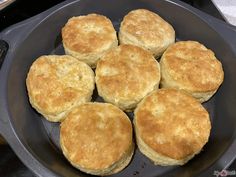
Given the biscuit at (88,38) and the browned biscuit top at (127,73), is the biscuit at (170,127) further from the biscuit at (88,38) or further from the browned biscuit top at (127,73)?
the biscuit at (88,38)

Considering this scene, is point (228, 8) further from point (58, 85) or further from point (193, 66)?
point (58, 85)

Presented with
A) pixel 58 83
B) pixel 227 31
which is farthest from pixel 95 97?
pixel 227 31

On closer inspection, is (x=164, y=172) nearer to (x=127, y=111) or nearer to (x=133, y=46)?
(x=127, y=111)

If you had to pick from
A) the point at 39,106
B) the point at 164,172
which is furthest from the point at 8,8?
the point at 164,172

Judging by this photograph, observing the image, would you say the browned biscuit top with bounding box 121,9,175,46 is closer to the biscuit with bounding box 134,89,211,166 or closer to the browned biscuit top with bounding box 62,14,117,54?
the browned biscuit top with bounding box 62,14,117,54

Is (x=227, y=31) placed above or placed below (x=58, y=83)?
above

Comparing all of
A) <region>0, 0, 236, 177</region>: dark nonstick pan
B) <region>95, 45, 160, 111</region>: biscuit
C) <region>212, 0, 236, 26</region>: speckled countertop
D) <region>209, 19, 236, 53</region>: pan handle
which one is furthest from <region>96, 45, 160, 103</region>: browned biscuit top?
<region>212, 0, 236, 26</region>: speckled countertop
